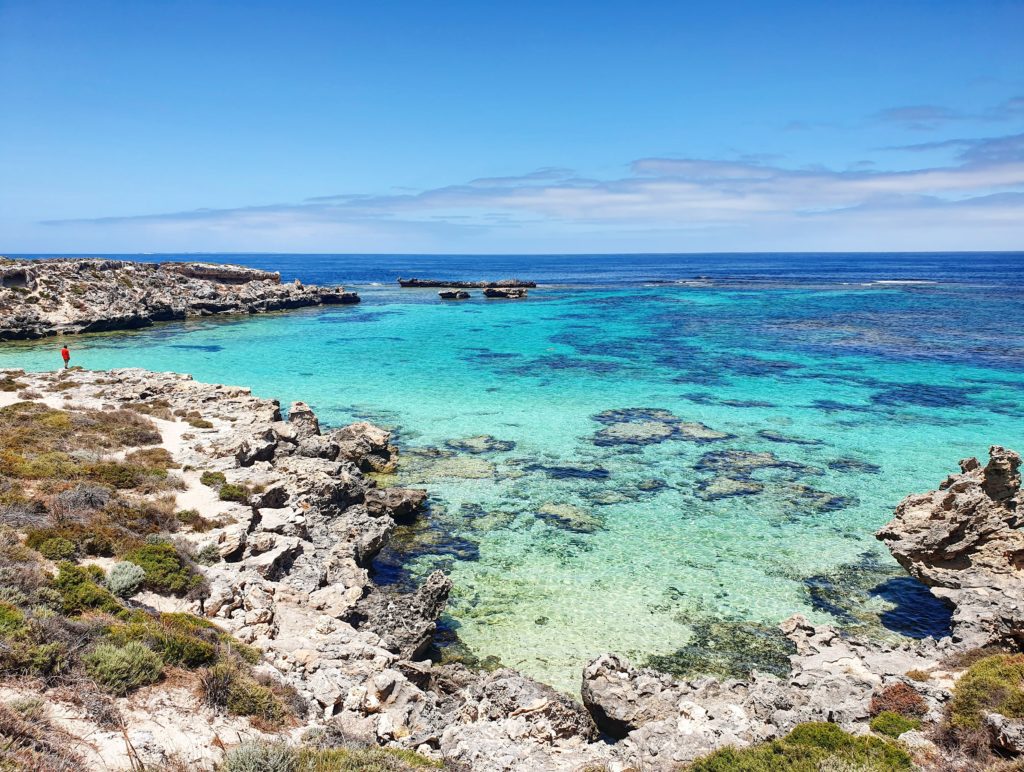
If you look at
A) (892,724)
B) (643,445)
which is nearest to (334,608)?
(892,724)

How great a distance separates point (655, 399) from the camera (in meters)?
38.6

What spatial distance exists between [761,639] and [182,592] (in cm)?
1378

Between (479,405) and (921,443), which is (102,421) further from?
(921,443)

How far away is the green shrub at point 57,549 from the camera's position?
12078 millimetres

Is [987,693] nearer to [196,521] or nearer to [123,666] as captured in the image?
[123,666]

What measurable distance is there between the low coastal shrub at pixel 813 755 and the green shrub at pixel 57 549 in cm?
1244

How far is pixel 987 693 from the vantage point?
31.1 feet

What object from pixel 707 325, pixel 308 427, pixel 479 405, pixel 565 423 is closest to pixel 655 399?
pixel 565 423

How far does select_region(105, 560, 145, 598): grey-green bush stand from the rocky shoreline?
29 centimetres

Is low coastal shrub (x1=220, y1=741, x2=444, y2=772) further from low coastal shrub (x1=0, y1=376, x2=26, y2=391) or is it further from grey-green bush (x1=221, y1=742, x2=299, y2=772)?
low coastal shrub (x1=0, y1=376, x2=26, y2=391)

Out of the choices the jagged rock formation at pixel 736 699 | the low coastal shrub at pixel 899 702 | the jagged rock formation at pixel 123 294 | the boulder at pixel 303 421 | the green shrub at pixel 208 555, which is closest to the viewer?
the low coastal shrub at pixel 899 702

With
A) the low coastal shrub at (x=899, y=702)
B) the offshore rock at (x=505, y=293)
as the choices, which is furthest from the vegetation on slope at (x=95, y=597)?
the offshore rock at (x=505, y=293)

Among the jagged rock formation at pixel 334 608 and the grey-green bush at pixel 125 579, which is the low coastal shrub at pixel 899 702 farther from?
the grey-green bush at pixel 125 579

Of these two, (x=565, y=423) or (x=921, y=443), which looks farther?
(x=565, y=423)
